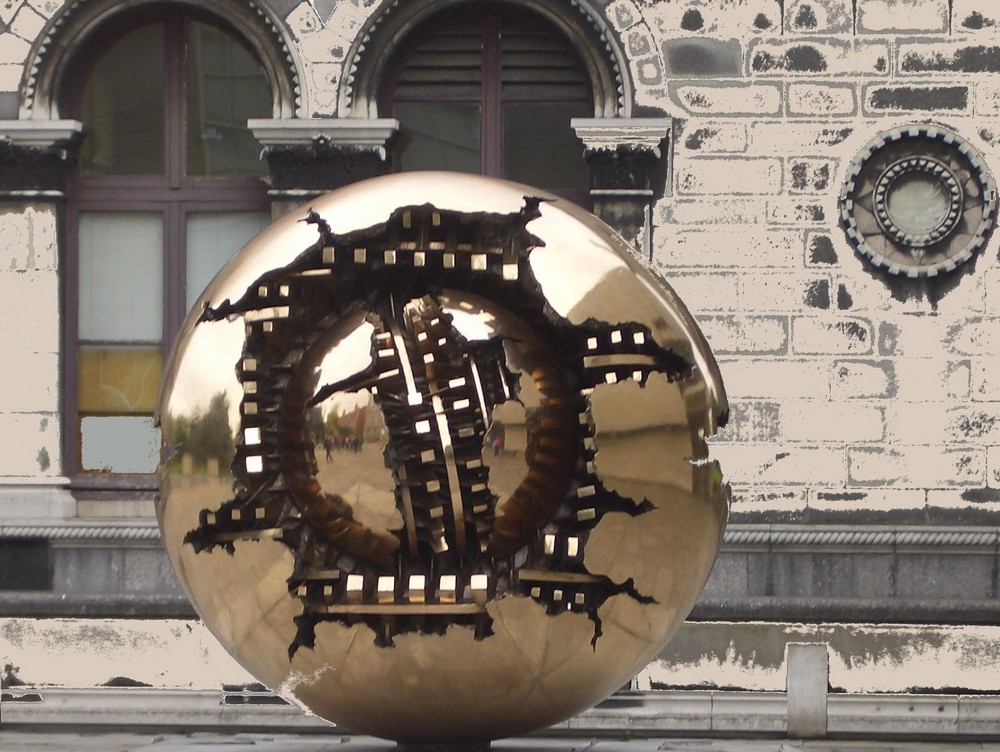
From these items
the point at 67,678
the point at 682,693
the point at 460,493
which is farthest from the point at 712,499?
the point at 67,678

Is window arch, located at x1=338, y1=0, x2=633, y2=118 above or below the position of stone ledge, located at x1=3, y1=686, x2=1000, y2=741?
above

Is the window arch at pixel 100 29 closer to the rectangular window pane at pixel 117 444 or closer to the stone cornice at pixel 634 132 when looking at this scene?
the stone cornice at pixel 634 132

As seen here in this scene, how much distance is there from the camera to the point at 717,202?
11.0 metres

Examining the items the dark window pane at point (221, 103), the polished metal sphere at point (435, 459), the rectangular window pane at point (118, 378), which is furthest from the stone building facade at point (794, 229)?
the polished metal sphere at point (435, 459)

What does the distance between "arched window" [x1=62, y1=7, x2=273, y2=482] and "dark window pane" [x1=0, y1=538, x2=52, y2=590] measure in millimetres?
563

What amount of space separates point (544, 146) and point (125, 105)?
8.36 feet

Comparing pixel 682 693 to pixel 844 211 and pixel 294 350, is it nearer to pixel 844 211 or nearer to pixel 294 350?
pixel 844 211

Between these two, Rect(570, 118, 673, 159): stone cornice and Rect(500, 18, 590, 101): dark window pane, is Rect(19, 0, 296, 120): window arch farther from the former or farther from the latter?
Rect(570, 118, 673, 159): stone cornice

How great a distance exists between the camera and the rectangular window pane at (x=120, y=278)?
11.7 m

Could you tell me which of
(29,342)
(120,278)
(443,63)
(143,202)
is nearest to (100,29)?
(143,202)

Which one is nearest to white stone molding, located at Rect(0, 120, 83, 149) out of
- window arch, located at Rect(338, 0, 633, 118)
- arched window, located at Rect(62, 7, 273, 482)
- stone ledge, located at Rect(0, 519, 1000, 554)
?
arched window, located at Rect(62, 7, 273, 482)

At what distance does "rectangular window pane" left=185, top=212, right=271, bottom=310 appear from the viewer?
456 inches

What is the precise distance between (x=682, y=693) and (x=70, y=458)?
412 centimetres

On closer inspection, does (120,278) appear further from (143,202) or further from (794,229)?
(794,229)
